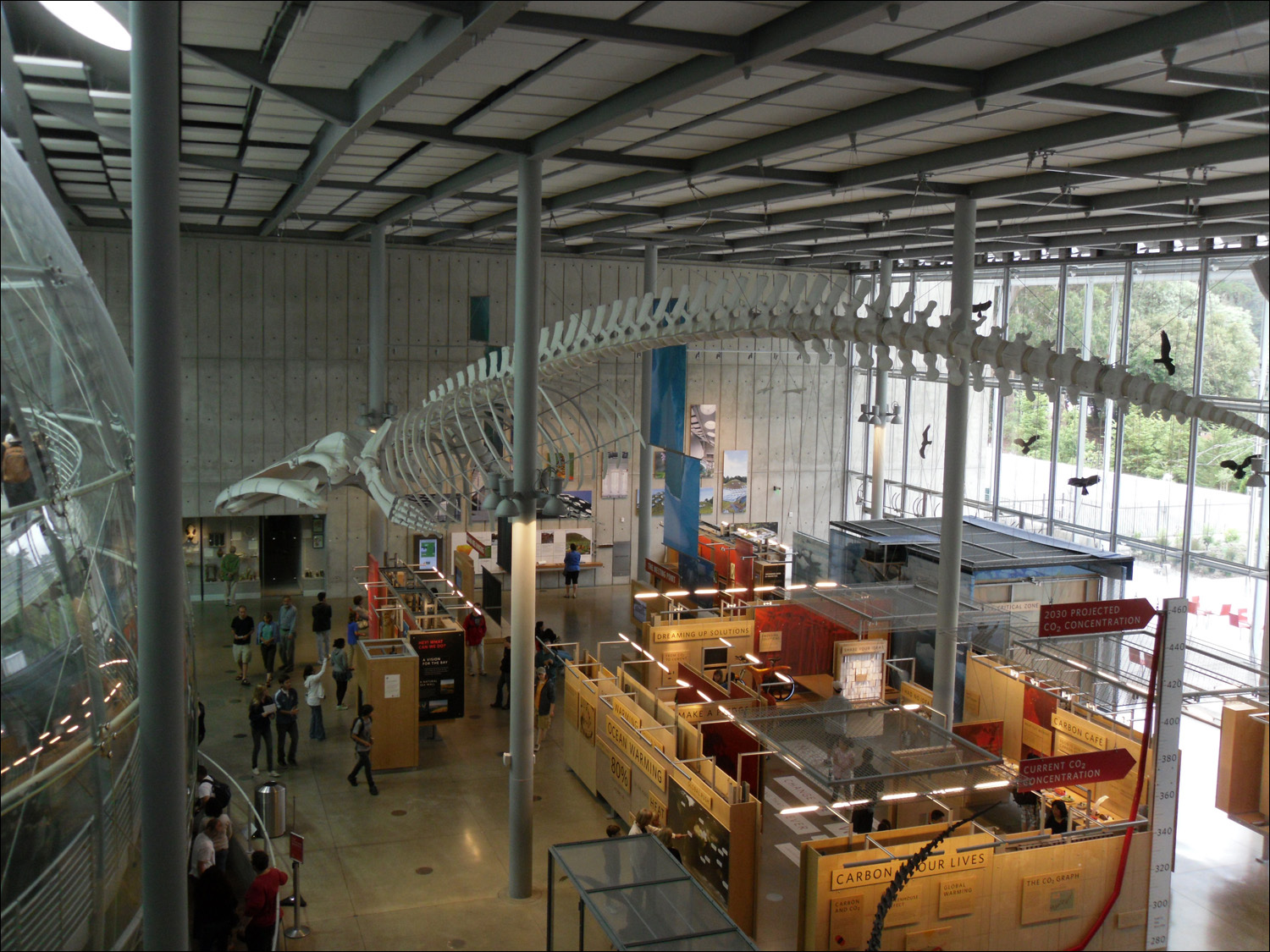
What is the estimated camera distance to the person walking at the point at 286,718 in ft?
41.1

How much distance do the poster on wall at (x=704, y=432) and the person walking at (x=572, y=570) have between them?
12.5ft

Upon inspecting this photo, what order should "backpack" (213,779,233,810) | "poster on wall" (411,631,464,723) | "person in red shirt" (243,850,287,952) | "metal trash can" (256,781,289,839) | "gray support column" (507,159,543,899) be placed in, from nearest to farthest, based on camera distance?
"person in red shirt" (243,850,287,952) → "backpack" (213,779,233,810) → "gray support column" (507,159,543,899) → "metal trash can" (256,781,289,839) → "poster on wall" (411,631,464,723)

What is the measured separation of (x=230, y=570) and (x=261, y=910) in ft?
41.8

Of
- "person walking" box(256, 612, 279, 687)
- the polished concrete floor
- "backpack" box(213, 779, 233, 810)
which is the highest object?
"backpack" box(213, 779, 233, 810)

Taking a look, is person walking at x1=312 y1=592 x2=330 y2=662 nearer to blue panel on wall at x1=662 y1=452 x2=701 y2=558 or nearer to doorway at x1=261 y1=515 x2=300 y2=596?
blue panel on wall at x1=662 y1=452 x2=701 y2=558

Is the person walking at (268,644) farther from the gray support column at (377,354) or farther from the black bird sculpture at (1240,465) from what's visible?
the black bird sculpture at (1240,465)

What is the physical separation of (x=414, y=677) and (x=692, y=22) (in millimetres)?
8846

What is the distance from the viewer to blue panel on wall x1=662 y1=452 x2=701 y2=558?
17.8m

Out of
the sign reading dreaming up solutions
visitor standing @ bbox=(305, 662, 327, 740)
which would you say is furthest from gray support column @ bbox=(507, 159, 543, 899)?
the sign reading dreaming up solutions

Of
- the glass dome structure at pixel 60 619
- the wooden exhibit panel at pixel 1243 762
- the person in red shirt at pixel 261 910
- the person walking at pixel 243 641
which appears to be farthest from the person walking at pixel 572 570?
the glass dome structure at pixel 60 619

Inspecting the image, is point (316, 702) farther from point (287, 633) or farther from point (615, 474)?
point (615, 474)

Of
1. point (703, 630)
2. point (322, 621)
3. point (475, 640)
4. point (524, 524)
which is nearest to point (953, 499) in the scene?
point (703, 630)

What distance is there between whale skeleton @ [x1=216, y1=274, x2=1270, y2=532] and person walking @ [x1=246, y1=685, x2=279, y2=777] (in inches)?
107

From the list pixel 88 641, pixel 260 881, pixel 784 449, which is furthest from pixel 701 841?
pixel 784 449
